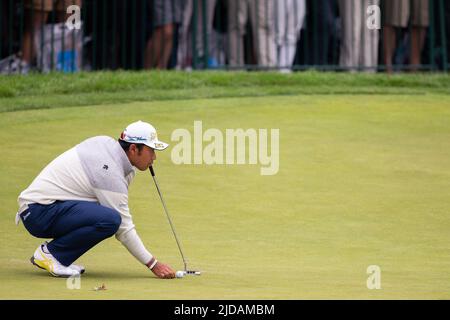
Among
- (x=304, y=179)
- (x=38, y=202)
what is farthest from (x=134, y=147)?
(x=304, y=179)

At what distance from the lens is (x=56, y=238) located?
35.5ft

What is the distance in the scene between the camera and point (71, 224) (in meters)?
10.6

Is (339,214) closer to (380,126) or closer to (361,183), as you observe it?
(361,183)

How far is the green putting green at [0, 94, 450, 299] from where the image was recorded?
10.3 metres

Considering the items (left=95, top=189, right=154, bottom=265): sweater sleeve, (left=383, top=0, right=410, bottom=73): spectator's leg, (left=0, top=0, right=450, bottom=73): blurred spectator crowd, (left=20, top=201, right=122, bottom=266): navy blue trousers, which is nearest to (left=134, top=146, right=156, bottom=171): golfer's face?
(left=95, top=189, right=154, bottom=265): sweater sleeve

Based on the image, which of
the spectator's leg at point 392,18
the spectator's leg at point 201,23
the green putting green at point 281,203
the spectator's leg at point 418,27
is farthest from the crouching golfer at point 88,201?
the spectator's leg at point 418,27

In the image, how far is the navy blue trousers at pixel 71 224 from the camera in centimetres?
1052

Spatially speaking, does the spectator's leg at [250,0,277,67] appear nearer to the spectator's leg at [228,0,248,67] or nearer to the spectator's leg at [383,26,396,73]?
the spectator's leg at [228,0,248,67]

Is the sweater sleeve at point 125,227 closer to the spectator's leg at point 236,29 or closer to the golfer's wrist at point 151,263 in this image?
the golfer's wrist at point 151,263

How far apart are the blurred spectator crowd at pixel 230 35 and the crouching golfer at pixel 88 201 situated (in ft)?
29.7

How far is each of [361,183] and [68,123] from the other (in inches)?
157

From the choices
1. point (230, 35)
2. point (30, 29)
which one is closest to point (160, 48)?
point (230, 35)

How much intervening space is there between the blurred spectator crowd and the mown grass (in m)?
0.64

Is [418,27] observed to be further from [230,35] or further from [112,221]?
[112,221]
